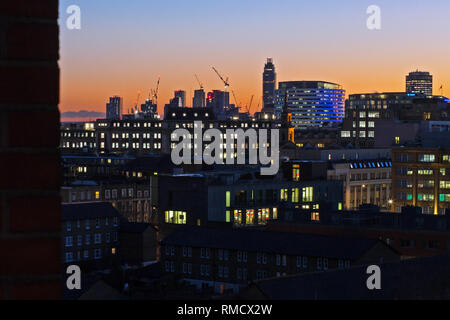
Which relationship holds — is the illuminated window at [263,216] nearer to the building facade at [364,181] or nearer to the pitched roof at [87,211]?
the pitched roof at [87,211]

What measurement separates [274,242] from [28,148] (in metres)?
78.7

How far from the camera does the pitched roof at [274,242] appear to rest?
75375mm

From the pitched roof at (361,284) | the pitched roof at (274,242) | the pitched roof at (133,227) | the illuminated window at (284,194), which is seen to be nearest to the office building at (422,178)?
the illuminated window at (284,194)

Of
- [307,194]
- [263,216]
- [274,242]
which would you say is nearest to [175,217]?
[263,216]

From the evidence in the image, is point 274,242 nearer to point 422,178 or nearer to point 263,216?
point 263,216

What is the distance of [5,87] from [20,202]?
498 mm

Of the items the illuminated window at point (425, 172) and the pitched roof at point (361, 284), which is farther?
the illuminated window at point (425, 172)

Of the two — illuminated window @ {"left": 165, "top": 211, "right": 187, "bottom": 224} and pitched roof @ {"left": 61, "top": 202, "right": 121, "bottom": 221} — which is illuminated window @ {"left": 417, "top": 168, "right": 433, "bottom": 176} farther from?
pitched roof @ {"left": 61, "top": 202, "right": 121, "bottom": 221}

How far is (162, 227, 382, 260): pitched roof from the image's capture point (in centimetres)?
7538

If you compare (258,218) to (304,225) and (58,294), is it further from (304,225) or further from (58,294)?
(58,294)

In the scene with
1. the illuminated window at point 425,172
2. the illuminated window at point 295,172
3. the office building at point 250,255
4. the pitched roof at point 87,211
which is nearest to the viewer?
the office building at point 250,255

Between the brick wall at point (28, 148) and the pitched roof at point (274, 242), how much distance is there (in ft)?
232
